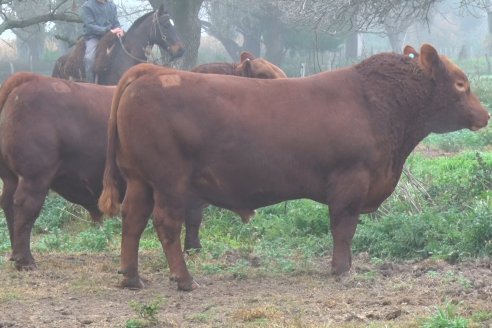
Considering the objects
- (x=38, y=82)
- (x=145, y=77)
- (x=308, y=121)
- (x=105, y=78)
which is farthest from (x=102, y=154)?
(x=105, y=78)

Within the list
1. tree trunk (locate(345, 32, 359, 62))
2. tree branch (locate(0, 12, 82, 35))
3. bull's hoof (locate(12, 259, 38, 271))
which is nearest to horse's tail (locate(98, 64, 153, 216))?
bull's hoof (locate(12, 259, 38, 271))

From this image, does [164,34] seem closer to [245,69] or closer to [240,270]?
[245,69]

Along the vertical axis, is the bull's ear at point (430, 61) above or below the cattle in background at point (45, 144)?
above

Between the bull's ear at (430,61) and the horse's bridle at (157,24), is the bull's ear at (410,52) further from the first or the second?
the horse's bridle at (157,24)

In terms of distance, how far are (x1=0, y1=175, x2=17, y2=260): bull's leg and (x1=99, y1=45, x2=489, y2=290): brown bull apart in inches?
57.9

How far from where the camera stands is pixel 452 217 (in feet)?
27.4

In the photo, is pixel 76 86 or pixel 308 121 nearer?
pixel 308 121

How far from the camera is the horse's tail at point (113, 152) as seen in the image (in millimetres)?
6980

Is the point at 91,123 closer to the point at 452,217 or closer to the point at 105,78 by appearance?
the point at 452,217

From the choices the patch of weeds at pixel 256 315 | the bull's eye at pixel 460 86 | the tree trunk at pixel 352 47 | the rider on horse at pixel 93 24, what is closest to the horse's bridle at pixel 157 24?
the rider on horse at pixel 93 24

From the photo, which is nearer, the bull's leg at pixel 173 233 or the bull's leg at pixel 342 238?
the bull's leg at pixel 173 233

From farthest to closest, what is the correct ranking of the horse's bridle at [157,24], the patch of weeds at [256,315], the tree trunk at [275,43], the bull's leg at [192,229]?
1. the tree trunk at [275,43]
2. the horse's bridle at [157,24]
3. the bull's leg at [192,229]
4. the patch of weeds at [256,315]

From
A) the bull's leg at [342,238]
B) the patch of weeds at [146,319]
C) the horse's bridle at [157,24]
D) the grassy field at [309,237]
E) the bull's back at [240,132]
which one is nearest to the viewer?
the patch of weeds at [146,319]

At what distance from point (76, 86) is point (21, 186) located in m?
1.04
